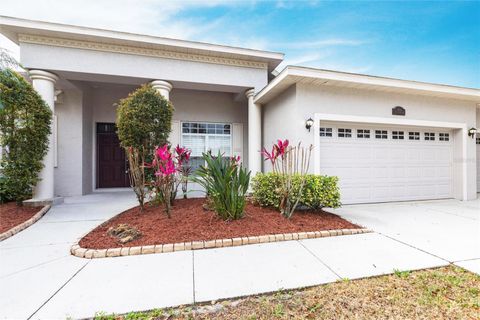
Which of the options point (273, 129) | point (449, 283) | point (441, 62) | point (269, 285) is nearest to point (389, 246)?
point (449, 283)

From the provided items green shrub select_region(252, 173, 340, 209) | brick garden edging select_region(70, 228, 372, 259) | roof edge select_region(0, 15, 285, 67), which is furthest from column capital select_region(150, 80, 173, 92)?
brick garden edging select_region(70, 228, 372, 259)

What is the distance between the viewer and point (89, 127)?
7645 millimetres

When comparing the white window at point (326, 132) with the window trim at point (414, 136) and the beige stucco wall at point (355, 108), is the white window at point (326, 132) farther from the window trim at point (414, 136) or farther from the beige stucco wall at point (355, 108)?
the window trim at point (414, 136)

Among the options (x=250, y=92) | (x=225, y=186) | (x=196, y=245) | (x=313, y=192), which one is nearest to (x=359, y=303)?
(x=196, y=245)

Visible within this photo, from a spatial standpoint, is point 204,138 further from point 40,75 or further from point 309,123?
point 40,75

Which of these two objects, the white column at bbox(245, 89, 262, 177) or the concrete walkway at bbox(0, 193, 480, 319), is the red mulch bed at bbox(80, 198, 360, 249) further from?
the white column at bbox(245, 89, 262, 177)

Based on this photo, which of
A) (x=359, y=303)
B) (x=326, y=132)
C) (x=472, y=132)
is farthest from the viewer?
(x=472, y=132)

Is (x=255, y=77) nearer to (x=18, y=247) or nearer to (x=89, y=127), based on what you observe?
(x=89, y=127)

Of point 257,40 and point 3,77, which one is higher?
point 257,40

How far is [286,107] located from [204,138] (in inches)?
147

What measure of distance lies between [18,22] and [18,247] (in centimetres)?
575

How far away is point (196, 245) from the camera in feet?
10.2

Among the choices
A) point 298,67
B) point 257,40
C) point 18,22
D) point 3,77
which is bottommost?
point 3,77

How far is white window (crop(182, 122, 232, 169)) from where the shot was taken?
A: 8.15 meters
